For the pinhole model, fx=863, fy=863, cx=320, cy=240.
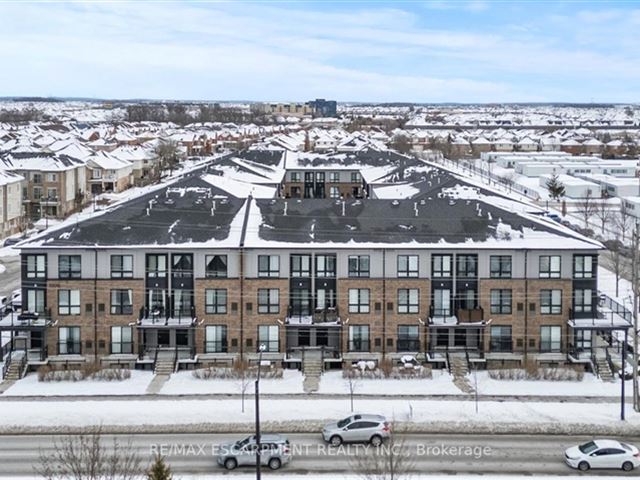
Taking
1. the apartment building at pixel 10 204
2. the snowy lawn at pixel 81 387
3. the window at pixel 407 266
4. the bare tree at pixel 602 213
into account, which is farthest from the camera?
the bare tree at pixel 602 213

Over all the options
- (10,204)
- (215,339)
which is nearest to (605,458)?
(215,339)

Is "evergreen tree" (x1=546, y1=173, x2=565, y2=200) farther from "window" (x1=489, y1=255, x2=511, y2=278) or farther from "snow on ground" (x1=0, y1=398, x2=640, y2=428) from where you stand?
"snow on ground" (x1=0, y1=398, x2=640, y2=428)

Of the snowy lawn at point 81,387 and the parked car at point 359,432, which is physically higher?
the parked car at point 359,432

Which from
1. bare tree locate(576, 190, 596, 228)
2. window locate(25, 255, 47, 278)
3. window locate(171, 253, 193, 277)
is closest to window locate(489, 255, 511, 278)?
window locate(171, 253, 193, 277)

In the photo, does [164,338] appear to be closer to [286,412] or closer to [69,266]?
[69,266]

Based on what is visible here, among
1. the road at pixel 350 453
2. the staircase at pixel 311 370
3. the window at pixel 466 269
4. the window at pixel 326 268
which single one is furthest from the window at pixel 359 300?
the road at pixel 350 453

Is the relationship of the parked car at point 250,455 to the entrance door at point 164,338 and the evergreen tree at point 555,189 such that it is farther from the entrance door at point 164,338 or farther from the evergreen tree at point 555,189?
the evergreen tree at point 555,189
